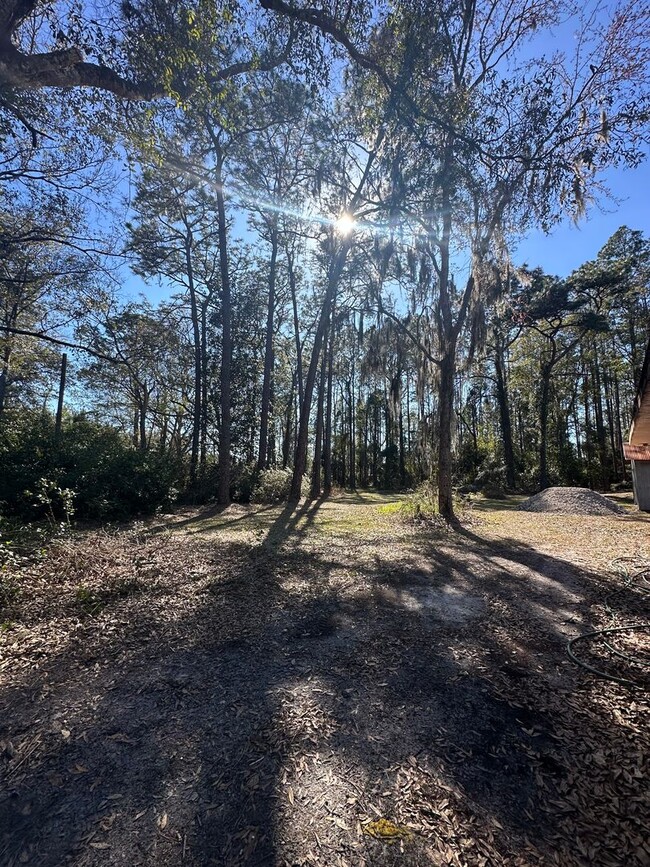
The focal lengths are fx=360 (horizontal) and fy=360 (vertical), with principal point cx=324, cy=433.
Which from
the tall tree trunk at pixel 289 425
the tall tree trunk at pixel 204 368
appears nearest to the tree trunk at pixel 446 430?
the tall tree trunk at pixel 204 368

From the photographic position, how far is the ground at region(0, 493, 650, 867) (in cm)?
137

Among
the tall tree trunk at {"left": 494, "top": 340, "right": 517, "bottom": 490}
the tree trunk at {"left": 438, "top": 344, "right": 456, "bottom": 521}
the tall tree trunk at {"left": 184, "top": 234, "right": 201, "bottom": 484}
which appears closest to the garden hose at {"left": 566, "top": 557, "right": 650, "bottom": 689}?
the tree trunk at {"left": 438, "top": 344, "right": 456, "bottom": 521}

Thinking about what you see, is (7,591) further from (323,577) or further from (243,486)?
(243,486)

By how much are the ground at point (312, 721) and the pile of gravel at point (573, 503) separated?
763cm

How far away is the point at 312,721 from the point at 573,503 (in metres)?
11.7

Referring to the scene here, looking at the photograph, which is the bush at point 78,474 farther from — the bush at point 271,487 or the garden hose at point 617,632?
the garden hose at point 617,632

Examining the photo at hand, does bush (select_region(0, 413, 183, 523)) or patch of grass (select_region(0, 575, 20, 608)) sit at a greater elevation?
bush (select_region(0, 413, 183, 523))

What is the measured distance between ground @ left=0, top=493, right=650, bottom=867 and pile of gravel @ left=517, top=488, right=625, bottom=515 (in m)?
7.63

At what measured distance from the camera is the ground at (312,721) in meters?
1.37

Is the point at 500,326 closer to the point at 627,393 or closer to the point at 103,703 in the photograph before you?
the point at 627,393

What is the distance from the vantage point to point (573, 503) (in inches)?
429

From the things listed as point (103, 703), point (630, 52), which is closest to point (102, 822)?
point (103, 703)

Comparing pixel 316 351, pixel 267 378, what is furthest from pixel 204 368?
pixel 316 351

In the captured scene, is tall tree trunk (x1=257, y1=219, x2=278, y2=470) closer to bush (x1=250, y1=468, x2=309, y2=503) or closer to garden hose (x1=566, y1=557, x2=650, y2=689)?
bush (x1=250, y1=468, x2=309, y2=503)
